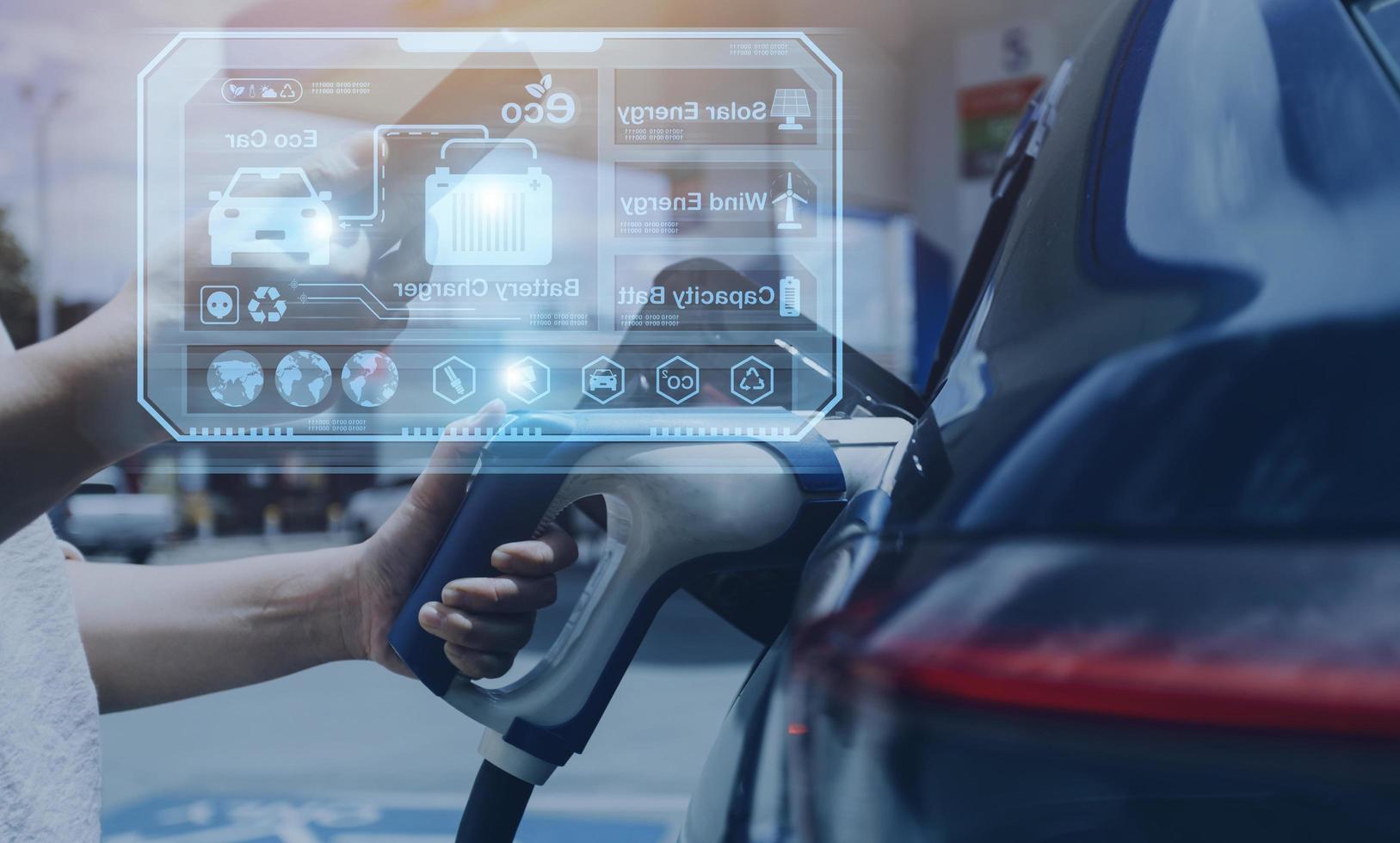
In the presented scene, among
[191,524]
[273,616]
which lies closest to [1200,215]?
[273,616]

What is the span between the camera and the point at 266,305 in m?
1.25

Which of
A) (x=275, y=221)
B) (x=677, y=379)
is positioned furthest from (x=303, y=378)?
(x=677, y=379)

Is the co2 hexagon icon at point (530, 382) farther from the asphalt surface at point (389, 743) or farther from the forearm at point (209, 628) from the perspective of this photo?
the asphalt surface at point (389, 743)

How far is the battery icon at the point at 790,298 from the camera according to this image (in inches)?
49.1

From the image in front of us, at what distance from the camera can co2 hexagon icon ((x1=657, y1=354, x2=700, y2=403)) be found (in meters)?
1.24

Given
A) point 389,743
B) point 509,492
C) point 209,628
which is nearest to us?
point 509,492

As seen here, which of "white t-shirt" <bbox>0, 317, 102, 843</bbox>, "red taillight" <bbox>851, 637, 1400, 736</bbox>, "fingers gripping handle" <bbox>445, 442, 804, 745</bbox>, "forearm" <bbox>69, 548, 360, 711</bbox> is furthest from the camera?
"forearm" <bbox>69, 548, 360, 711</bbox>

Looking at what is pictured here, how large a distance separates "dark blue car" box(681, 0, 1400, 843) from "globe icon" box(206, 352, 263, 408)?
85 centimetres

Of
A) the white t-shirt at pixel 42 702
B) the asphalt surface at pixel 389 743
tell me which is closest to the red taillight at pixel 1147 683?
the white t-shirt at pixel 42 702

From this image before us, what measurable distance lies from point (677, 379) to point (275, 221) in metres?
0.48

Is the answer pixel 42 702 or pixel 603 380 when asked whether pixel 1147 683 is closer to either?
pixel 603 380

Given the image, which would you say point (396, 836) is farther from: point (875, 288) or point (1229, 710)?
point (1229, 710)

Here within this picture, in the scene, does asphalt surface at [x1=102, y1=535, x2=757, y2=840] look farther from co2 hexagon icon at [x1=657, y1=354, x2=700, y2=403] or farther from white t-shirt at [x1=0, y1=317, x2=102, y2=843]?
co2 hexagon icon at [x1=657, y1=354, x2=700, y2=403]
